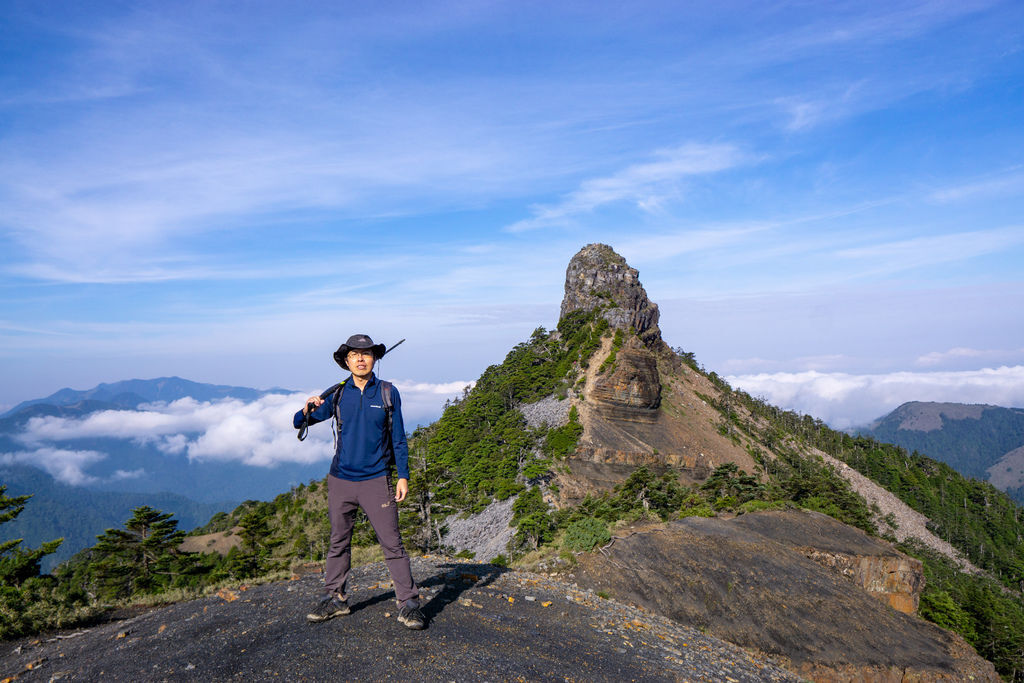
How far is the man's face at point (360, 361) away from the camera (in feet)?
22.9

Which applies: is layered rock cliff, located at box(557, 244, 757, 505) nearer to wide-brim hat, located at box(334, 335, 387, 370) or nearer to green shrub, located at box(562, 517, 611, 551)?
green shrub, located at box(562, 517, 611, 551)

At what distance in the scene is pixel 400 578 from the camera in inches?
278

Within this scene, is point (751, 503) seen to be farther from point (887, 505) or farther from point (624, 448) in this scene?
point (887, 505)

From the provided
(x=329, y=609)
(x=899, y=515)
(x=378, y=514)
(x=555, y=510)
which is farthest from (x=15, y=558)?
(x=899, y=515)

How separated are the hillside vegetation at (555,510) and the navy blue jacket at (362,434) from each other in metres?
6.79

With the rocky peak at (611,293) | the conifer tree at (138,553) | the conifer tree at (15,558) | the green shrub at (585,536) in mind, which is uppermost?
the rocky peak at (611,293)

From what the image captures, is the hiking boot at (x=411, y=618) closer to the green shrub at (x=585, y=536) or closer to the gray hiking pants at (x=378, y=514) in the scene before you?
the gray hiking pants at (x=378, y=514)

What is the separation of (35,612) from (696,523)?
885 inches

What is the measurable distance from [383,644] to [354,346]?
3747 millimetres

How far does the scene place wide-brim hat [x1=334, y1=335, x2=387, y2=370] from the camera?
22.9 feet

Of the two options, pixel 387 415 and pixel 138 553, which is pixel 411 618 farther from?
pixel 138 553

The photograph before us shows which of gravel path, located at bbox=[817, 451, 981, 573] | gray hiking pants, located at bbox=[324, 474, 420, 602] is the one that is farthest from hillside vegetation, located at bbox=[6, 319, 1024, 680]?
gray hiking pants, located at bbox=[324, 474, 420, 602]

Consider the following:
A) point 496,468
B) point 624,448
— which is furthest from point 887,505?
point 496,468

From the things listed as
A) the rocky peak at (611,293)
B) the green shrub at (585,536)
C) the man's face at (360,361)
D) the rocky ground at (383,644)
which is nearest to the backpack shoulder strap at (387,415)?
the man's face at (360,361)
